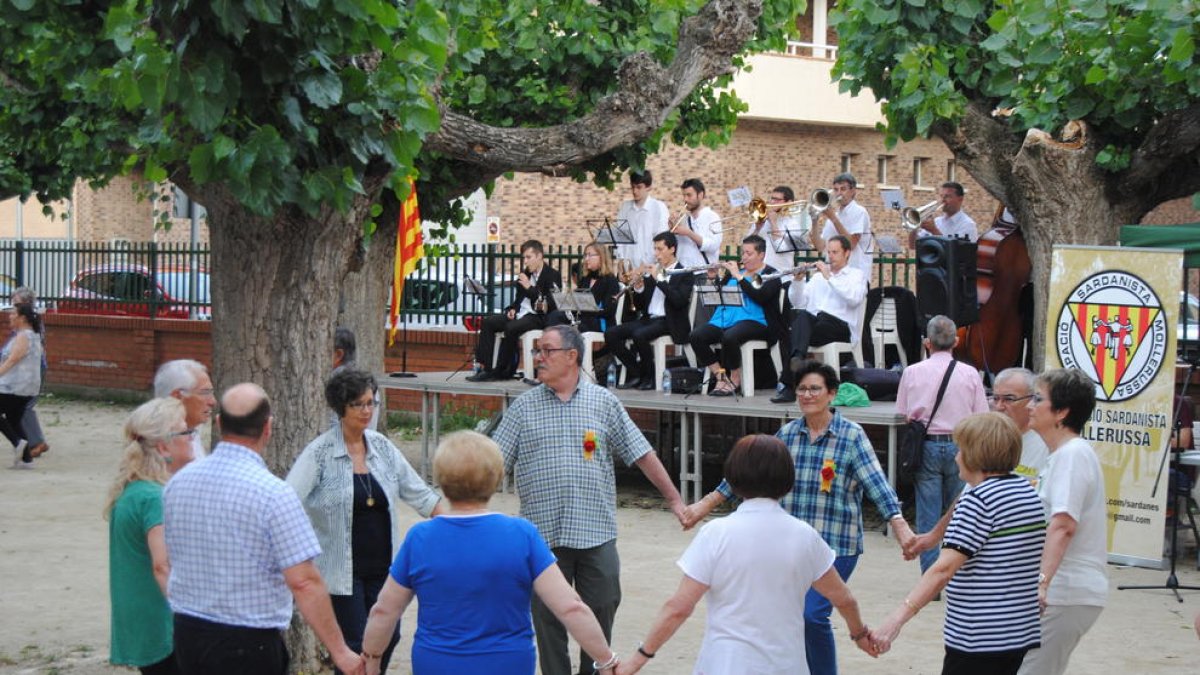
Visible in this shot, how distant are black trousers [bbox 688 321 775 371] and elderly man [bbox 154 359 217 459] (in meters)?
8.47

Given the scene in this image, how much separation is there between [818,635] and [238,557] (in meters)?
A: 2.83

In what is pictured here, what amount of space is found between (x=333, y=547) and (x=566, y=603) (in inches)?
73.1

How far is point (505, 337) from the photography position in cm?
1630

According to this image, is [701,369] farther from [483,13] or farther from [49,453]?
[49,453]

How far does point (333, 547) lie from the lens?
269 inches

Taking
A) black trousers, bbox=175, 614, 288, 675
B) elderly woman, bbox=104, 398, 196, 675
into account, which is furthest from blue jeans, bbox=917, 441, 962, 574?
black trousers, bbox=175, 614, 288, 675

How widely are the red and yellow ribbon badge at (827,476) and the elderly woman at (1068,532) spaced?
1.12 m

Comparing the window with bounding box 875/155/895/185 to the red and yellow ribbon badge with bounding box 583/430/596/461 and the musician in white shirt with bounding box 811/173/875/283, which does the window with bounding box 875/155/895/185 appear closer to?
the musician in white shirt with bounding box 811/173/875/283

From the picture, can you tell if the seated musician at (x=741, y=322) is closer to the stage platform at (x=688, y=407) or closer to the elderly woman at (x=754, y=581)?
the stage platform at (x=688, y=407)

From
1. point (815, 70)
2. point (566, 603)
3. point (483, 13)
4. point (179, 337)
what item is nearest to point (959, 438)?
point (566, 603)

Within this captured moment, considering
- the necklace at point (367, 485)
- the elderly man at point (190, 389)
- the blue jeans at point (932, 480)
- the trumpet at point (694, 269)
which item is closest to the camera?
the elderly man at point (190, 389)

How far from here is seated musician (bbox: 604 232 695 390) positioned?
49.5 feet

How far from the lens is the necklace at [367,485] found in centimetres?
693

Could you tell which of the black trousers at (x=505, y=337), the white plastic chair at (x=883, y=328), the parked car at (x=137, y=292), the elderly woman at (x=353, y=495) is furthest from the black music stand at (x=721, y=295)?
the parked car at (x=137, y=292)
